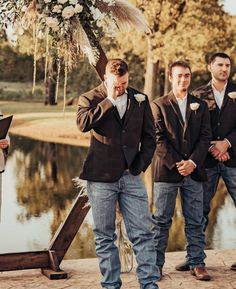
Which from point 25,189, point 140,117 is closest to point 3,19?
point 140,117

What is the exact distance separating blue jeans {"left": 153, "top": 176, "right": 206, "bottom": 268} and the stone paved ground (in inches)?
6.3

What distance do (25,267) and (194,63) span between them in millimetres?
10791

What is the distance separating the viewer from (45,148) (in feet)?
66.6

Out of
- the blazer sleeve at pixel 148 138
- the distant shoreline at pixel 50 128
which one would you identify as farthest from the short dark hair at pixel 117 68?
the distant shoreline at pixel 50 128

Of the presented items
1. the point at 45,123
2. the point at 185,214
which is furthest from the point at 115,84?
the point at 45,123

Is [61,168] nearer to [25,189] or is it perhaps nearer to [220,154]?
[25,189]

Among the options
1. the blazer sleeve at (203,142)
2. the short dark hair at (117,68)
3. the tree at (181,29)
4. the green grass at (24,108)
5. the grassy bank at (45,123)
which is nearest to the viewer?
the short dark hair at (117,68)

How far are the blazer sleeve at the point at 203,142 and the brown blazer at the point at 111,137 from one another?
605 mm

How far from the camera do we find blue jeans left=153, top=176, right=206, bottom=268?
5.36 meters

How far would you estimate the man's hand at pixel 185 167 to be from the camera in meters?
5.25

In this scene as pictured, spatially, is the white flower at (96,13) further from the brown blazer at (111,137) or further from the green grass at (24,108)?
the green grass at (24,108)

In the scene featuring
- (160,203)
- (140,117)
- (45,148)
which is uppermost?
(140,117)

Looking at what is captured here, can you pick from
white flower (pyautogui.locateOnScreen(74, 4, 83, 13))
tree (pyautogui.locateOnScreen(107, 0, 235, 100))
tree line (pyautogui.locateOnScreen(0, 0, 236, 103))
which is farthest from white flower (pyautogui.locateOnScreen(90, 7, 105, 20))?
tree (pyautogui.locateOnScreen(107, 0, 235, 100))

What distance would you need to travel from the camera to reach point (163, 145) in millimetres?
5336
